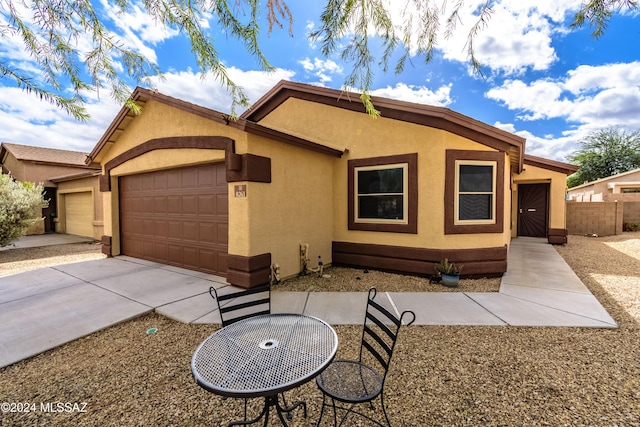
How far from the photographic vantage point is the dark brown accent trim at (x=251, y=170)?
5.23 metres

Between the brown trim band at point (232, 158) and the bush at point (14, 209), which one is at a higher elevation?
the brown trim band at point (232, 158)

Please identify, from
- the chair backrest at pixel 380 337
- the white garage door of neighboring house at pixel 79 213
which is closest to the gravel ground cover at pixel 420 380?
the chair backrest at pixel 380 337

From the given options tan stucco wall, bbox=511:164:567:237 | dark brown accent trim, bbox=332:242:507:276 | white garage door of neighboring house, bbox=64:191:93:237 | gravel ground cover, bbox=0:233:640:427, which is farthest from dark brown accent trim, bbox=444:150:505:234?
white garage door of neighboring house, bbox=64:191:93:237

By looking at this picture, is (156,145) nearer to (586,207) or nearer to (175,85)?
(175,85)

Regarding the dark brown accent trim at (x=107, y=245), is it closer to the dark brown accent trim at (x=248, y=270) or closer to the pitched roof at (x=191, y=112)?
the pitched roof at (x=191, y=112)

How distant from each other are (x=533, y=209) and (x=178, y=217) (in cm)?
1452

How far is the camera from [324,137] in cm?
773

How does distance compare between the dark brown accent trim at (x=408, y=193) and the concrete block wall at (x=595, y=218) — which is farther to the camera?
the concrete block wall at (x=595, y=218)

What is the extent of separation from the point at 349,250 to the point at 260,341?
5330 millimetres

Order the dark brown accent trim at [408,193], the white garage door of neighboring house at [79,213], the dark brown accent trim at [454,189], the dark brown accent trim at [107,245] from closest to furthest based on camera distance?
the dark brown accent trim at [454,189] < the dark brown accent trim at [408,193] < the dark brown accent trim at [107,245] < the white garage door of neighboring house at [79,213]

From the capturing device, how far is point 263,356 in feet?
6.34

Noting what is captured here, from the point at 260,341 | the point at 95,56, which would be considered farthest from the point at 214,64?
the point at 260,341

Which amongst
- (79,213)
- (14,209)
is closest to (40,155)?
(79,213)

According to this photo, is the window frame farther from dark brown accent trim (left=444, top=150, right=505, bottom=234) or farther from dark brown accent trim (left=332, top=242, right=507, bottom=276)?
dark brown accent trim (left=332, top=242, right=507, bottom=276)
